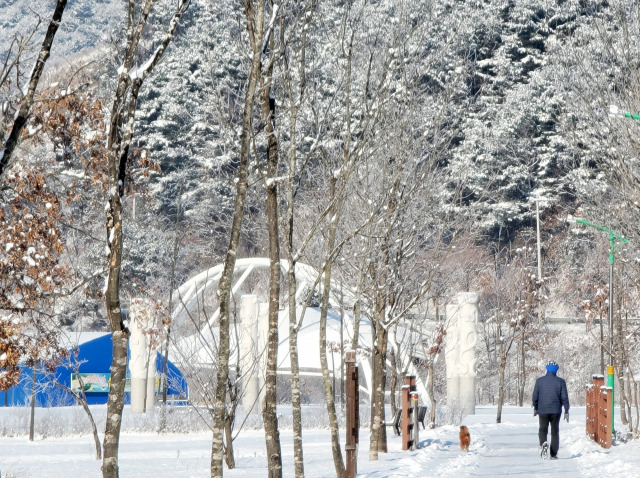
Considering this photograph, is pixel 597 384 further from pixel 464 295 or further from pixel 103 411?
pixel 103 411

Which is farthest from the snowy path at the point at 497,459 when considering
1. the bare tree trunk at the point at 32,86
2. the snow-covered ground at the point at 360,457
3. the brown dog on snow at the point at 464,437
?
the bare tree trunk at the point at 32,86

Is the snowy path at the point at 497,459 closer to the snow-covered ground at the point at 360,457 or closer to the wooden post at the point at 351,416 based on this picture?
the snow-covered ground at the point at 360,457

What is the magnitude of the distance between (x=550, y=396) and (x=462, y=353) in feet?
61.1

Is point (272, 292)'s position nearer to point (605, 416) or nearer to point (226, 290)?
point (226, 290)

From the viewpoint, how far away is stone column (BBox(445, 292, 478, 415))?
34.6m

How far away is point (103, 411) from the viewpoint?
32.2m

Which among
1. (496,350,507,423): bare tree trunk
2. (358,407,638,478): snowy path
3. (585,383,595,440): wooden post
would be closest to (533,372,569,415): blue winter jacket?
(358,407,638,478): snowy path

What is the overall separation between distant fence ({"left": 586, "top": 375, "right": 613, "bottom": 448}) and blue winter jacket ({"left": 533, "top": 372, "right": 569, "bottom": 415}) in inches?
44.4

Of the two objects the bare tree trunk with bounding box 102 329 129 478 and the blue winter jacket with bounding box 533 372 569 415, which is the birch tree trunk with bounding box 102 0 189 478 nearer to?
the bare tree trunk with bounding box 102 329 129 478

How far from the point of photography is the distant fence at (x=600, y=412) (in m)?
17.0

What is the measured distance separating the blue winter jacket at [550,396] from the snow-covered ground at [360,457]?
813 mm

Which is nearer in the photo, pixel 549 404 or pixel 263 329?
pixel 549 404

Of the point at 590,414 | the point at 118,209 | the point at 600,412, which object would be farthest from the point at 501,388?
the point at 118,209

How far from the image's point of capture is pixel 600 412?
1744 centimetres
